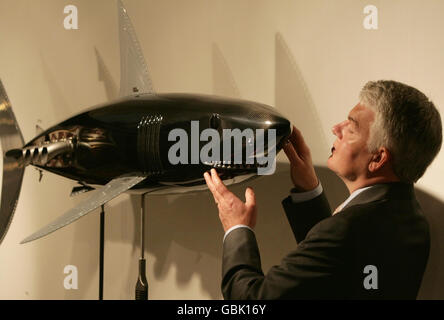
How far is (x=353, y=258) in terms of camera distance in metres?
0.54

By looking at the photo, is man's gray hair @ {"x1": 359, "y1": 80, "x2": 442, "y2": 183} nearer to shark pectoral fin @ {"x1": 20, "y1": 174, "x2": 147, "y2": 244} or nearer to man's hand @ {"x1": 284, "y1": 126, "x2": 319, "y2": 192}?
man's hand @ {"x1": 284, "y1": 126, "x2": 319, "y2": 192}

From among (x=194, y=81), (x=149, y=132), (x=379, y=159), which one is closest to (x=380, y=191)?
(x=379, y=159)

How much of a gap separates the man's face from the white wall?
0.20 metres

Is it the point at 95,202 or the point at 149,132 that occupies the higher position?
the point at 149,132

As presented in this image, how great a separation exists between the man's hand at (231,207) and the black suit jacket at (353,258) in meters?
0.04

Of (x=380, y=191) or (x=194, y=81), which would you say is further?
(x=194, y=81)

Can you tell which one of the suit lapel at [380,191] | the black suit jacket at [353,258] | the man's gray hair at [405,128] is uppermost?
the man's gray hair at [405,128]

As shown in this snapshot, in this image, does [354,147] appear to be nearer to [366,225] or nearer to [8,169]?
[366,225]

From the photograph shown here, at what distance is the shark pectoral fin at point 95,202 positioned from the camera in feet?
2.11

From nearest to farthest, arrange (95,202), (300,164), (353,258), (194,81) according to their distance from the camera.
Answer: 1. (353,258)
2. (95,202)
3. (300,164)
4. (194,81)

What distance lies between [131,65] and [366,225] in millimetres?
577

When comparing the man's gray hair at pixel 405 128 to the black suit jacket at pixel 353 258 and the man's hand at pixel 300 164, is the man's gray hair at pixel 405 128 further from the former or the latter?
the man's hand at pixel 300 164

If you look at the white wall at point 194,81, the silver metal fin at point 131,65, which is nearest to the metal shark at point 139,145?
the silver metal fin at point 131,65
